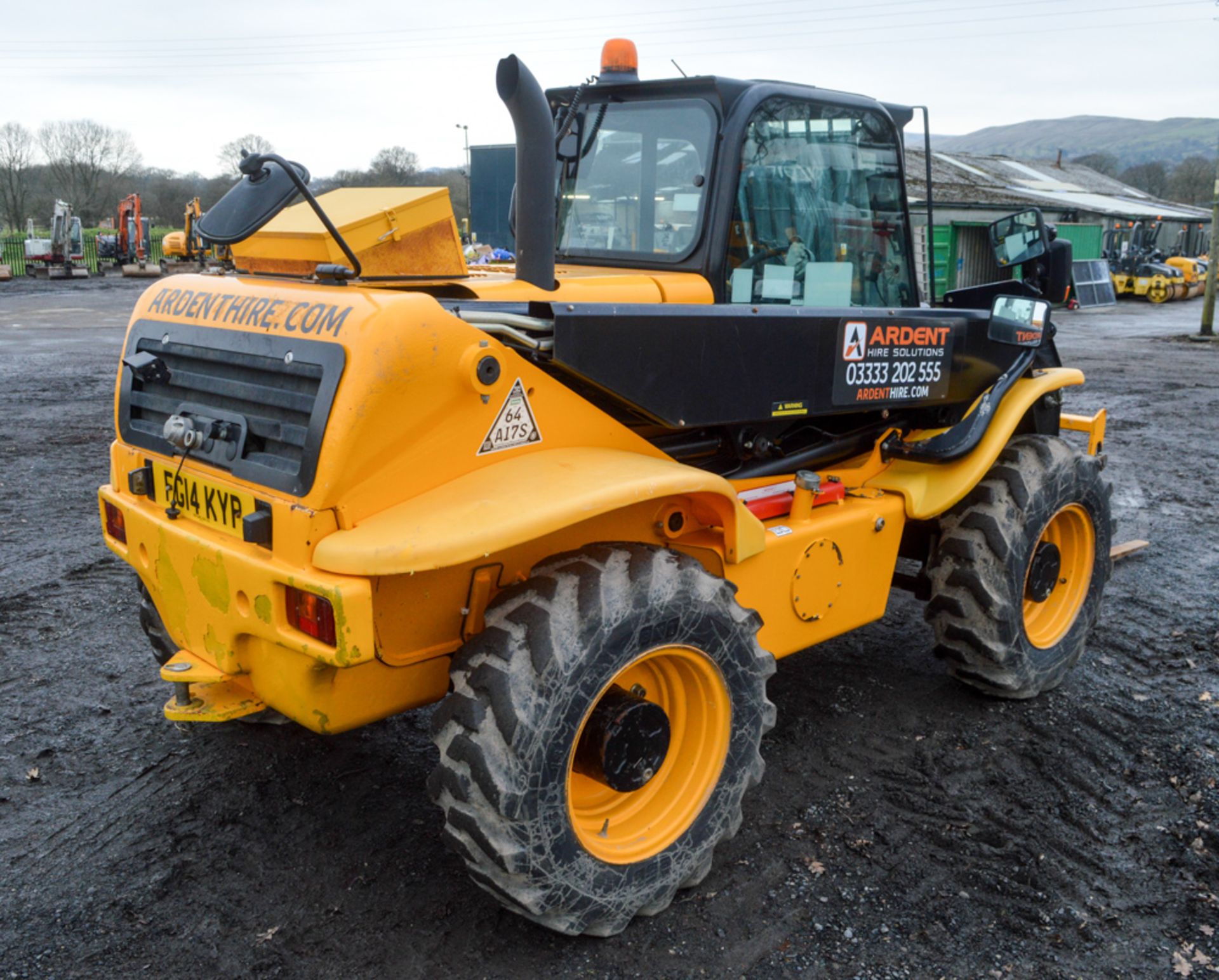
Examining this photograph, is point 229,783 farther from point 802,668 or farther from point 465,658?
point 802,668

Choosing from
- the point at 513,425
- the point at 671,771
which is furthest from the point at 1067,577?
the point at 513,425

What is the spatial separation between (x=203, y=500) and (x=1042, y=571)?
3.38 metres

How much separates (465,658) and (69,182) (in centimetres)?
5611

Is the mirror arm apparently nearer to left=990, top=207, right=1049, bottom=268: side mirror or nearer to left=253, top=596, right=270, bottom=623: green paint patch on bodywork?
left=253, top=596, right=270, bottom=623: green paint patch on bodywork

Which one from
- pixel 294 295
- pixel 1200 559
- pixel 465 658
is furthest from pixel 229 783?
pixel 1200 559

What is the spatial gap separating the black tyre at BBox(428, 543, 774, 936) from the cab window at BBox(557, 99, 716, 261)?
1332 millimetres

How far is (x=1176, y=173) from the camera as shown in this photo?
71.3m

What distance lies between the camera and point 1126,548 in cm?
640

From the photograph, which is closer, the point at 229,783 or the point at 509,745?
the point at 509,745

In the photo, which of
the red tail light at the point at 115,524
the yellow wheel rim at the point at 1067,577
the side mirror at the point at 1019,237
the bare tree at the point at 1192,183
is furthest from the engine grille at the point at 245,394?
the bare tree at the point at 1192,183

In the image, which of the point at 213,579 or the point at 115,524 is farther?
the point at 115,524

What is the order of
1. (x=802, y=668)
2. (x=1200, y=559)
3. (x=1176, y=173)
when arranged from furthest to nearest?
(x=1176, y=173)
(x=1200, y=559)
(x=802, y=668)

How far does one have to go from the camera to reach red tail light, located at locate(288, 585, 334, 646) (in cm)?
251

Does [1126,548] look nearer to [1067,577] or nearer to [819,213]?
[1067,577]
